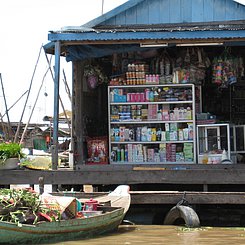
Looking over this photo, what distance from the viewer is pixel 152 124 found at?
596 inches

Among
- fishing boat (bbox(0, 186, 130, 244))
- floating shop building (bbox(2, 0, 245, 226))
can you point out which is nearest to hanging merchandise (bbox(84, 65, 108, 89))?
floating shop building (bbox(2, 0, 245, 226))

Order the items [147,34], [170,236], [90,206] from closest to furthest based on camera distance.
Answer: [170,236] → [90,206] → [147,34]

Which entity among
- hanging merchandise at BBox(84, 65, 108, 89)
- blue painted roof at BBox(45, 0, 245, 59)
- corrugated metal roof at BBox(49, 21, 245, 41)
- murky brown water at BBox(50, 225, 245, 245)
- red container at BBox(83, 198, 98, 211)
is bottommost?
murky brown water at BBox(50, 225, 245, 245)

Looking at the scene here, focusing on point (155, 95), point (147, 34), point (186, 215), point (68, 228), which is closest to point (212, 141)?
point (155, 95)

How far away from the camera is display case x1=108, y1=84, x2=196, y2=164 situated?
14898 millimetres

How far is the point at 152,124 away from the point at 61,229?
532 cm

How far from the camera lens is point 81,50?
1510cm

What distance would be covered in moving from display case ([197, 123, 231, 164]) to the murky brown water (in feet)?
8.81

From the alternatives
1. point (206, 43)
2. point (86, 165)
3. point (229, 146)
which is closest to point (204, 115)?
point (229, 146)

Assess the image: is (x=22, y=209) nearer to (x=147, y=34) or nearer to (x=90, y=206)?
(x=90, y=206)

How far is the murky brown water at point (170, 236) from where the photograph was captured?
35.2 feet

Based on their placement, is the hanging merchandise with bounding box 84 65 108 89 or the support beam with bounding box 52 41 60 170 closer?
the support beam with bounding box 52 41 60 170

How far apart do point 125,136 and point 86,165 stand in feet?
4.62

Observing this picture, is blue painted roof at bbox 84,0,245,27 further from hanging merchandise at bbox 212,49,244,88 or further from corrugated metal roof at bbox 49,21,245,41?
corrugated metal roof at bbox 49,21,245,41
